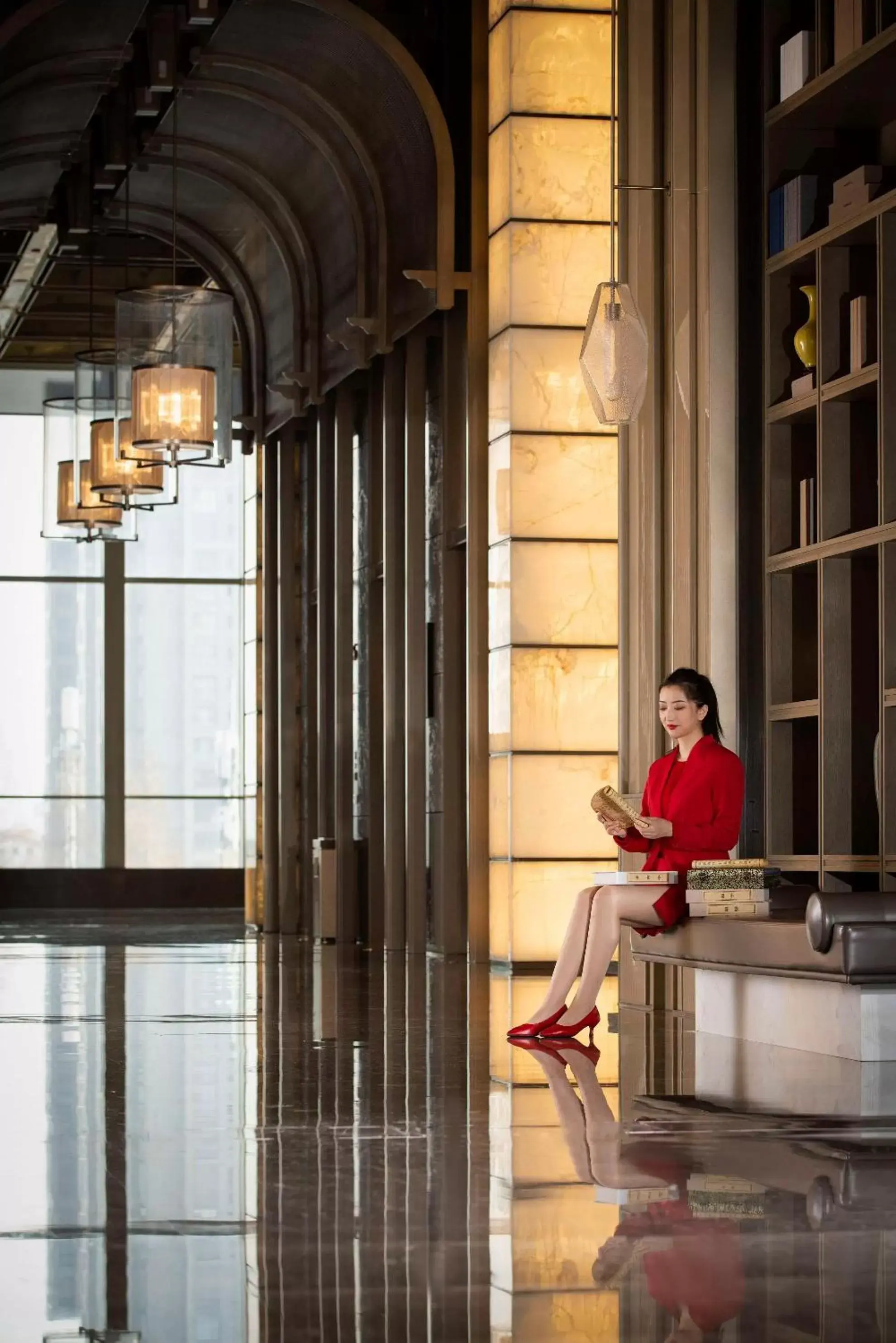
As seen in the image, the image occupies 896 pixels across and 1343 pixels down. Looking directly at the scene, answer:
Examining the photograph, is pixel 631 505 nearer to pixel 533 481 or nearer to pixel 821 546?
pixel 821 546

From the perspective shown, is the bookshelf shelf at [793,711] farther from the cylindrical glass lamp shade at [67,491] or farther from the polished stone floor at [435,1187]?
the cylindrical glass lamp shade at [67,491]

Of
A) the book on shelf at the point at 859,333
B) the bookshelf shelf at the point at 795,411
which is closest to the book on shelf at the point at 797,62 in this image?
the book on shelf at the point at 859,333

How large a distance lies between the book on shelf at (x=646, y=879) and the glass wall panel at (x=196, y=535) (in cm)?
1653

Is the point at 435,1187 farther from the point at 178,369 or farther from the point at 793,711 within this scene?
the point at 178,369

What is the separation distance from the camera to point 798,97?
7242 millimetres

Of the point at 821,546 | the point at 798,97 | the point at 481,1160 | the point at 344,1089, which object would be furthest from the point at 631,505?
the point at 481,1160

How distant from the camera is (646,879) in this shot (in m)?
6.66

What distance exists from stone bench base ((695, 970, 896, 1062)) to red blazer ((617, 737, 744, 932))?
0.29m

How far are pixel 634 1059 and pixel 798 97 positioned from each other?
353 cm

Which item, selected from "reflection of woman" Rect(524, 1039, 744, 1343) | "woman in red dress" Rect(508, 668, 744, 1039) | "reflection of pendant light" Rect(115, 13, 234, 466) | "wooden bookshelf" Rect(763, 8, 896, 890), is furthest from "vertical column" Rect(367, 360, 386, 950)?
"reflection of woman" Rect(524, 1039, 744, 1343)

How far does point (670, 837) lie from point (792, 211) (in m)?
2.38

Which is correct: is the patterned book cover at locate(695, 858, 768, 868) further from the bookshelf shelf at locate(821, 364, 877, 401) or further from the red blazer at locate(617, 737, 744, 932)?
the bookshelf shelf at locate(821, 364, 877, 401)

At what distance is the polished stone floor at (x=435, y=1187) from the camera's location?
8.79 ft

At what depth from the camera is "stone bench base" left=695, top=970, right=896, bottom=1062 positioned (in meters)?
5.55
